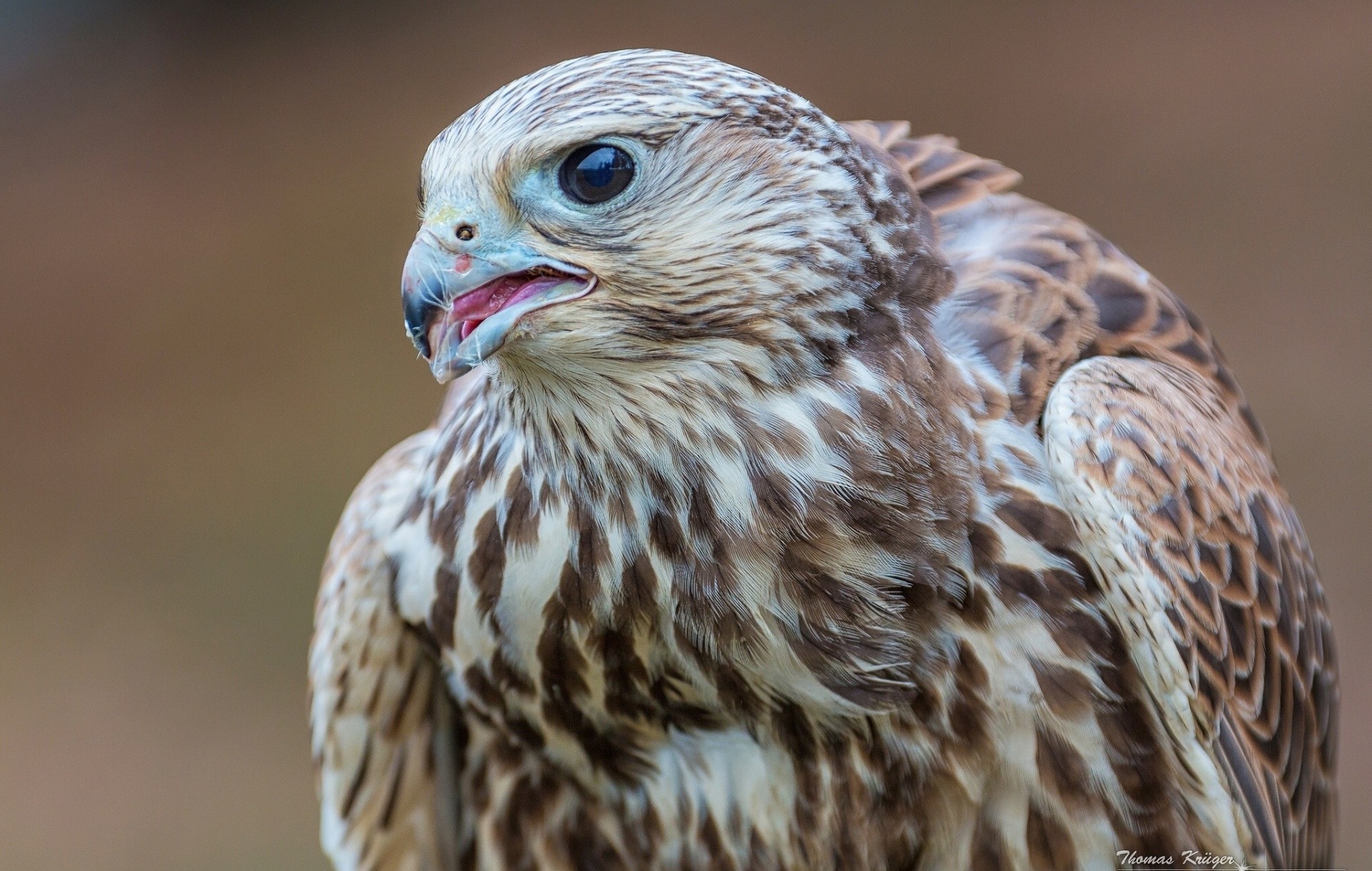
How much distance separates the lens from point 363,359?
768cm

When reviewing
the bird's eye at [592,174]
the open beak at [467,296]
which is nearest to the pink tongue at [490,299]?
the open beak at [467,296]

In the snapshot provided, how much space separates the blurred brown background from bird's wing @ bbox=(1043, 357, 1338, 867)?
3825 mm

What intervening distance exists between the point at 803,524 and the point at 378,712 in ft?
3.66

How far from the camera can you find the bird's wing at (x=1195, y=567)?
234 centimetres

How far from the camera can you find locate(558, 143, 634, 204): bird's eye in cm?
207

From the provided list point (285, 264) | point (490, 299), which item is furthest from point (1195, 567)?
point (285, 264)

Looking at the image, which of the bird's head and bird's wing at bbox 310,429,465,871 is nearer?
the bird's head

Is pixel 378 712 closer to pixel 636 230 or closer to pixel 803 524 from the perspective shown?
pixel 803 524

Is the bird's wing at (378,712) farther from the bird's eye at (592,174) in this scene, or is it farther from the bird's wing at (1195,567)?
the bird's wing at (1195,567)

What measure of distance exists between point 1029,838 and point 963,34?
6264 millimetres

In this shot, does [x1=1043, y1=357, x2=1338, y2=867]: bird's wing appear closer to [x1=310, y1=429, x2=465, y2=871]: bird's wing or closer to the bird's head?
the bird's head

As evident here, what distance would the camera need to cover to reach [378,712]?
291 centimetres

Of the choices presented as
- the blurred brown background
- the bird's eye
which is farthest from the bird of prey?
the blurred brown background

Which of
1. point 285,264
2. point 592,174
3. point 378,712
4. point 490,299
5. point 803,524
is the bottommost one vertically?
point 378,712
